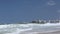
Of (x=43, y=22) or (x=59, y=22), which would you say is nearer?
(x=43, y=22)

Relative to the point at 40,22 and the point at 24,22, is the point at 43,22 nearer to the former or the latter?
the point at 40,22

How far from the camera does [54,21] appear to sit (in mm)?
48781

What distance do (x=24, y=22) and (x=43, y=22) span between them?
9.04 meters

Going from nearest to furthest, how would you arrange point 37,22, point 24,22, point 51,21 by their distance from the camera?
point 24,22 → point 37,22 → point 51,21

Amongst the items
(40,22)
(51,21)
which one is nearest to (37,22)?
(40,22)

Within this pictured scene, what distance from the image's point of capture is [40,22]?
44625 mm

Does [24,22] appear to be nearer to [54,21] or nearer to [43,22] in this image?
[43,22]

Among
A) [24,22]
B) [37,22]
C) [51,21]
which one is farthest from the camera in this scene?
[51,21]

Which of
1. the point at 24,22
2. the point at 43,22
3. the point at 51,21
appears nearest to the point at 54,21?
the point at 51,21

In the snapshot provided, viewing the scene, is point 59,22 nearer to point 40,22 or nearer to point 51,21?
point 51,21

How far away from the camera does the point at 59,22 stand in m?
49.3

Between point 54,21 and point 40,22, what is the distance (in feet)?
19.5

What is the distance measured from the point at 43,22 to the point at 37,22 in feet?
6.07

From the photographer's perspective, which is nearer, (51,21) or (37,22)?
(37,22)
